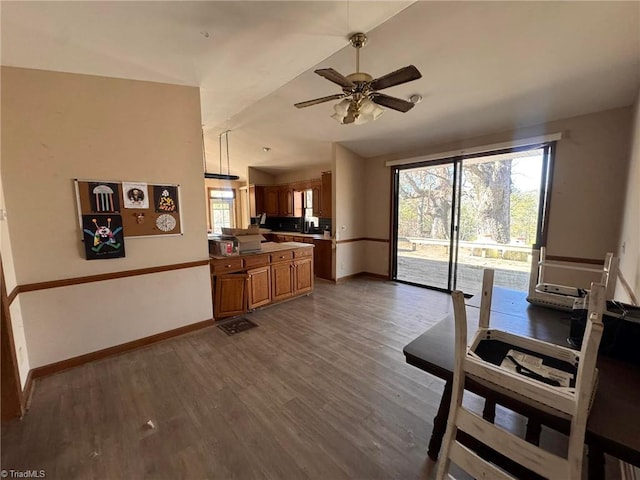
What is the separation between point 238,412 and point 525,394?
1784 mm

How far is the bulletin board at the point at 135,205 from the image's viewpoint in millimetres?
2430

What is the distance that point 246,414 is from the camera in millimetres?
1892

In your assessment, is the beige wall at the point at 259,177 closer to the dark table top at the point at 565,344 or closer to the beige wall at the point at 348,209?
the beige wall at the point at 348,209

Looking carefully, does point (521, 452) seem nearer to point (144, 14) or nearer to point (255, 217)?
point (144, 14)

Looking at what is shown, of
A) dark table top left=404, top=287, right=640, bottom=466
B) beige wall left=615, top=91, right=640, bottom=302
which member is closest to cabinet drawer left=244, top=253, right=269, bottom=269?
dark table top left=404, top=287, right=640, bottom=466

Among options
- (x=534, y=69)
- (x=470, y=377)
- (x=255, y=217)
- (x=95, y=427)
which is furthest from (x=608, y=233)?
(x=255, y=217)

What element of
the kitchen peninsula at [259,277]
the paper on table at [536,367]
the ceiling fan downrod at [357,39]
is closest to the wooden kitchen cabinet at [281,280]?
the kitchen peninsula at [259,277]

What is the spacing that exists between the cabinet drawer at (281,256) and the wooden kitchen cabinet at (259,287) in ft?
0.50

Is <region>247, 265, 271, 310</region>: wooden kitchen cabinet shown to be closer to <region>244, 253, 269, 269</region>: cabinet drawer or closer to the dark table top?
<region>244, 253, 269, 269</region>: cabinet drawer

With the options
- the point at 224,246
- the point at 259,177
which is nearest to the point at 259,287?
the point at 224,246

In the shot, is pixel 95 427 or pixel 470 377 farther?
pixel 95 427

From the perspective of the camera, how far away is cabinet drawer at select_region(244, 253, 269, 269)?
3.62 m

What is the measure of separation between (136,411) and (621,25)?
4.57 meters

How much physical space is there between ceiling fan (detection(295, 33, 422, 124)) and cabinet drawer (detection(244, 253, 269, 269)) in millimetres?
2112
